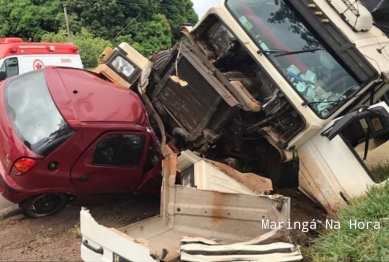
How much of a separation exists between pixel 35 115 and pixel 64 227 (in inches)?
46.9

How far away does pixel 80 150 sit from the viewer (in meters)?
4.68

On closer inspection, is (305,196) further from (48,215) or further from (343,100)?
(48,215)

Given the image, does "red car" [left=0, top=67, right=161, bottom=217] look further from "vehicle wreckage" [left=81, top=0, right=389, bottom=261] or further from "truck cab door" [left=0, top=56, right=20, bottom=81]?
"truck cab door" [left=0, top=56, right=20, bottom=81]

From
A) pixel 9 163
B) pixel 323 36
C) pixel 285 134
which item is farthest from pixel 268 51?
pixel 9 163

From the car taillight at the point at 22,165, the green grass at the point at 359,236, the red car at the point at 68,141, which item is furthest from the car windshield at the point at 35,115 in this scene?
the green grass at the point at 359,236

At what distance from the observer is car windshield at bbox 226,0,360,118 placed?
4891mm

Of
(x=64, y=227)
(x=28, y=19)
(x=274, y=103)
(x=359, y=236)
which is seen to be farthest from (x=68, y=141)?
(x=28, y=19)

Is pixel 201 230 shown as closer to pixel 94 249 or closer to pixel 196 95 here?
pixel 94 249

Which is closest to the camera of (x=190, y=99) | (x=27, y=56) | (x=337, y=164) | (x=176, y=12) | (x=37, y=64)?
(x=337, y=164)

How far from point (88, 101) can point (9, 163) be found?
0.98 meters

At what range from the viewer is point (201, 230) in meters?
4.06

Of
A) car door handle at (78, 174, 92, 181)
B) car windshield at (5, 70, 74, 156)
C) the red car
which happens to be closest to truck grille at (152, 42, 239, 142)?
the red car

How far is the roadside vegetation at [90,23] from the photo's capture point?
2794 cm

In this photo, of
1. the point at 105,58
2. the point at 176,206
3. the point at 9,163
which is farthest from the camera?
the point at 105,58
